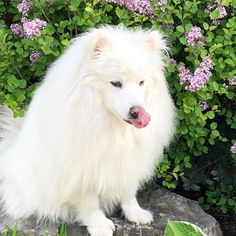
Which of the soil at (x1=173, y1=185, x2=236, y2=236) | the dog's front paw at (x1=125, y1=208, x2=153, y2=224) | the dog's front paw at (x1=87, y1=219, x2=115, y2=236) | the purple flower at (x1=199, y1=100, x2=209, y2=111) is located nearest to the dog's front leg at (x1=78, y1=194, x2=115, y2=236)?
the dog's front paw at (x1=87, y1=219, x2=115, y2=236)

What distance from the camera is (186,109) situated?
118 inches

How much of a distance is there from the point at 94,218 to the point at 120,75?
0.91 m

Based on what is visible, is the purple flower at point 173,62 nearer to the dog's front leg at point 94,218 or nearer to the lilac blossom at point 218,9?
the lilac blossom at point 218,9

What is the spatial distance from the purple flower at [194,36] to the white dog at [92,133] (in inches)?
10.5

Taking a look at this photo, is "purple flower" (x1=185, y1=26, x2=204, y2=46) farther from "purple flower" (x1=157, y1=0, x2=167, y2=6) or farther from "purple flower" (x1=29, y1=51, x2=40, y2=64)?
"purple flower" (x1=29, y1=51, x2=40, y2=64)

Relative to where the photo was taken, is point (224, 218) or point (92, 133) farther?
point (224, 218)

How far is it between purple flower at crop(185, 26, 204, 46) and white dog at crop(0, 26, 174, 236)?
0.27 m

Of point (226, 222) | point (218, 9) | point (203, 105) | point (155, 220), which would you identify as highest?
point (218, 9)

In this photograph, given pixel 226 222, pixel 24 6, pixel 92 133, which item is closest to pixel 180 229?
pixel 92 133

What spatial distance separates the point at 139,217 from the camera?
2.97 meters

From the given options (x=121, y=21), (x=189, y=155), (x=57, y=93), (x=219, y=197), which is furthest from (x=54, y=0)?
(x=219, y=197)

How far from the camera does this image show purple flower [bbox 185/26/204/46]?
2840mm

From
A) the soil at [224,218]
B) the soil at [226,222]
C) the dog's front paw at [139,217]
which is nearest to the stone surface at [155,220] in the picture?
the dog's front paw at [139,217]

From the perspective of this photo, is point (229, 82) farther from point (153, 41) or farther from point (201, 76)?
point (153, 41)
